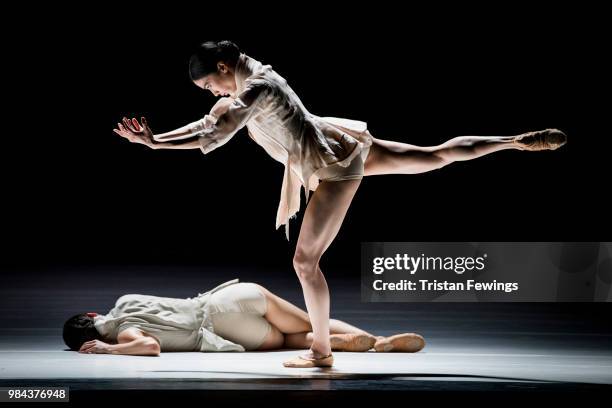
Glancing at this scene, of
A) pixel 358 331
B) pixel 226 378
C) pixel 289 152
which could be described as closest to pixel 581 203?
pixel 358 331

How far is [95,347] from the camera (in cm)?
465

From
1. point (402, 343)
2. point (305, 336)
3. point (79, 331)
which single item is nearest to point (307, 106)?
point (305, 336)

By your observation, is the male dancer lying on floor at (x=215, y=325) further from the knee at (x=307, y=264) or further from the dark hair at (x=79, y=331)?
the knee at (x=307, y=264)

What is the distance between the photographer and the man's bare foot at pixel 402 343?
477 cm

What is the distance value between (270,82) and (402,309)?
224 cm

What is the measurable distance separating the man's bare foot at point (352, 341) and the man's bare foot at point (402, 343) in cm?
5

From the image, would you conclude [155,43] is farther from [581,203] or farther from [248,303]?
[581,203]

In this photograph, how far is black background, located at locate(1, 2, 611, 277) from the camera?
272 inches

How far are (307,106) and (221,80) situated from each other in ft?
9.35

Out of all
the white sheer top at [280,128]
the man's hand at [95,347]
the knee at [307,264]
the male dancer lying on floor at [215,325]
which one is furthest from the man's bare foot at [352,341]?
the man's hand at [95,347]

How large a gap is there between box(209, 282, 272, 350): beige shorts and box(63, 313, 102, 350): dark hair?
1.84 ft

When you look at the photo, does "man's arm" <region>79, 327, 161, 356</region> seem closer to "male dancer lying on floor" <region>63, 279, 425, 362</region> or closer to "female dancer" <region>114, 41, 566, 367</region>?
"male dancer lying on floor" <region>63, 279, 425, 362</region>

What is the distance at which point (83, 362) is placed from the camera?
4.41 m

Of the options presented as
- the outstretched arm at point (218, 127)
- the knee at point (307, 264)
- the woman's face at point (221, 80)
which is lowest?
the knee at point (307, 264)
